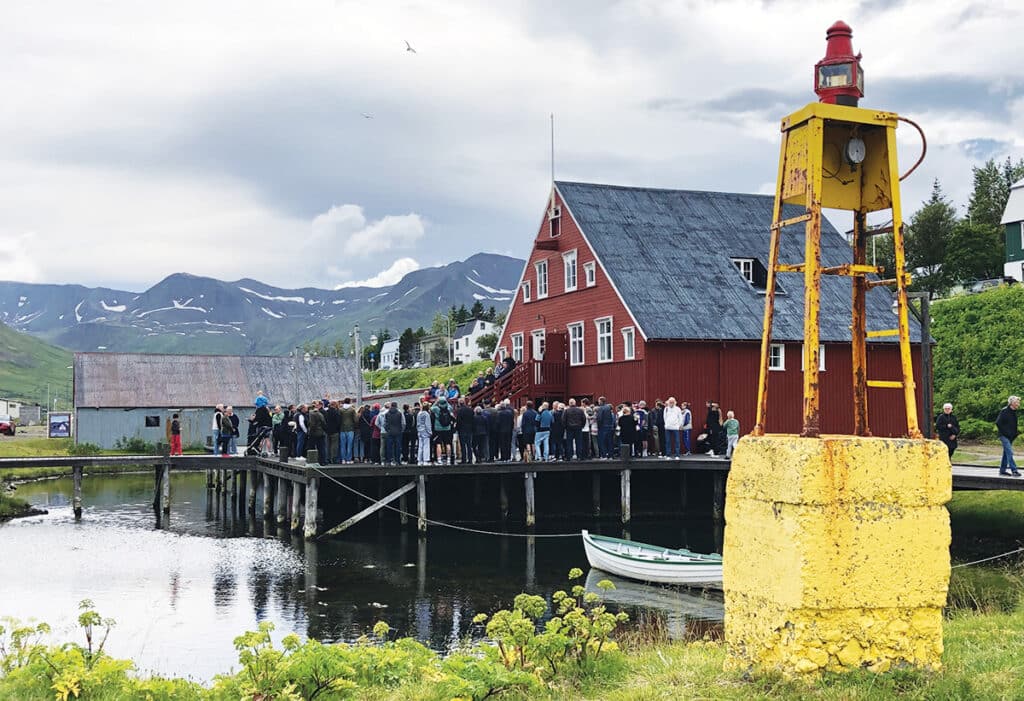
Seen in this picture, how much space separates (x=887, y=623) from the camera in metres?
6.27

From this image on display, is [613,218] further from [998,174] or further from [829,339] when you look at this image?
[998,174]

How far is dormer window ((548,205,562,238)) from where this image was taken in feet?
128

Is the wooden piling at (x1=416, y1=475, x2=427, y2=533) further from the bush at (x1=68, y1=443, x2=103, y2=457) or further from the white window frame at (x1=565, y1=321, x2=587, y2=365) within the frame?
the bush at (x1=68, y1=443, x2=103, y2=457)

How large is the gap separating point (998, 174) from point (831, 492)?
7802 centimetres

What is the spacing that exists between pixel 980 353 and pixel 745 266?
43.0 feet

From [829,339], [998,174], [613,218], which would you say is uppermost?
[998,174]

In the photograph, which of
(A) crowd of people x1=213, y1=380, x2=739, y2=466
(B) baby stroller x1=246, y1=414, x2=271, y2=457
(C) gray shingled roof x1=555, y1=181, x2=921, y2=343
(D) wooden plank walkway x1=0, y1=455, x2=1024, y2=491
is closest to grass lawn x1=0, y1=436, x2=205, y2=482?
(D) wooden plank walkway x1=0, y1=455, x2=1024, y2=491

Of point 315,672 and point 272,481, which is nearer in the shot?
point 315,672

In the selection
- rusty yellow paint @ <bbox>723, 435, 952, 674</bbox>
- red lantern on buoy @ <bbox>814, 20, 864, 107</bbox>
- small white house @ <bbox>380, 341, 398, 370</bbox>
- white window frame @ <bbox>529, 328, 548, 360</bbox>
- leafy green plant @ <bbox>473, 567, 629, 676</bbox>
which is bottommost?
leafy green plant @ <bbox>473, 567, 629, 676</bbox>

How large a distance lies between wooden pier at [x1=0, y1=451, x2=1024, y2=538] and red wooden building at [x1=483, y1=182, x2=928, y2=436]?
12.3 feet

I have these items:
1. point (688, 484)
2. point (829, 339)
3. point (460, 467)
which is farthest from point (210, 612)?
point (829, 339)

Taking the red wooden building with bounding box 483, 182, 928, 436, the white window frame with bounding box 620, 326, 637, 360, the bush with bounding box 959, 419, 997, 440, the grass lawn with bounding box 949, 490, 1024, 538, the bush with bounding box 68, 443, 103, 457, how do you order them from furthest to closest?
the bush with bounding box 68, 443, 103, 457, the bush with bounding box 959, 419, 997, 440, the red wooden building with bounding box 483, 182, 928, 436, the white window frame with bounding box 620, 326, 637, 360, the grass lawn with bounding box 949, 490, 1024, 538

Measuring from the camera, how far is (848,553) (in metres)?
6.16

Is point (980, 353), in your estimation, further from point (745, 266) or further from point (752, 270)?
point (745, 266)
